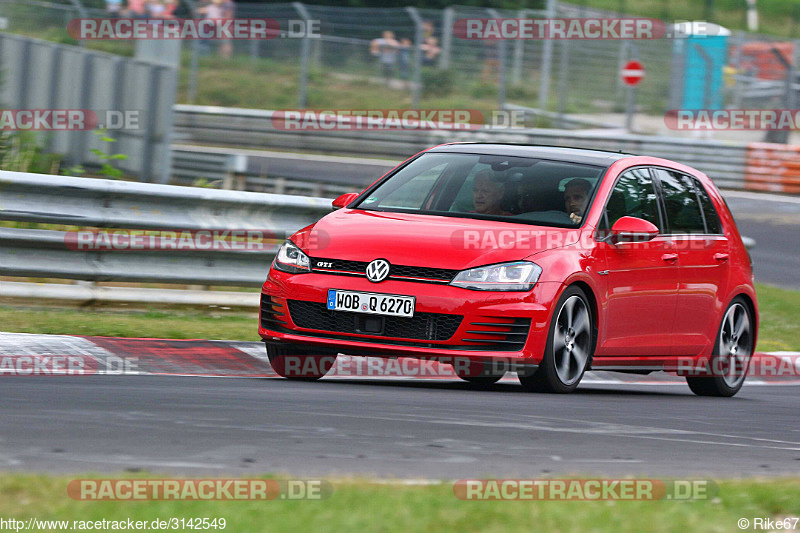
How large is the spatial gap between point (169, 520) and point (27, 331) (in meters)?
5.15

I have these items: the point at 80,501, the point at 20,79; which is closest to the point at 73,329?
the point at 80,501

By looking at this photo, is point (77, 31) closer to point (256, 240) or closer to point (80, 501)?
point (256, 240)

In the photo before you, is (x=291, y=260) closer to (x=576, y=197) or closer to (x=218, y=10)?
(x=576, y=197)

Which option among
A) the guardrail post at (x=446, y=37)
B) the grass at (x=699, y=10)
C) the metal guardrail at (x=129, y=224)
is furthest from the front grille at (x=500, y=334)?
the grass at (x=699, y=10)

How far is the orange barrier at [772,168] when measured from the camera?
2564 cm

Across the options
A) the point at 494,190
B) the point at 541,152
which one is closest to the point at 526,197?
the point at 494,190

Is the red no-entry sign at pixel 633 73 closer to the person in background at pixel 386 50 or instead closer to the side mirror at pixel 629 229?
the person in background at pixel 386 50

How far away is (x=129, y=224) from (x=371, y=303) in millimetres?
3018

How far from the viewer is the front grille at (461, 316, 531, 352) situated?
7.74 meters

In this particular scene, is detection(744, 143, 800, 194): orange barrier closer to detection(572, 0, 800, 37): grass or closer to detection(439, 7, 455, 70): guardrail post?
detection(439, 7, 455, 70): guardrail post

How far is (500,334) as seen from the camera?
7.76 metres

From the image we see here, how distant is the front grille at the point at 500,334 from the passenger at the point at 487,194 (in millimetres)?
1018

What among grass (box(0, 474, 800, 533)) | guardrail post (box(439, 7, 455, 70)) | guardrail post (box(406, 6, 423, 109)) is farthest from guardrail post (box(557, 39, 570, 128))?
grass (box(0, 474, 800, 533))

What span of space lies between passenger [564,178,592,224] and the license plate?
1.36m
